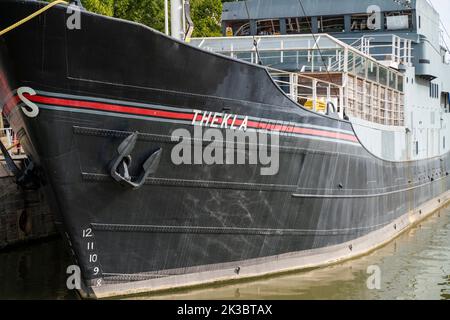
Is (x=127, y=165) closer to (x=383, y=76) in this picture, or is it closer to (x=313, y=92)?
(x=313, y=92)

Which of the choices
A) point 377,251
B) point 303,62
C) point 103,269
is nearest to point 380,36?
point 303,62

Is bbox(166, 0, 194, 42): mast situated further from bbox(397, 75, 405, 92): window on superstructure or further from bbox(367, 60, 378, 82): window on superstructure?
bbox(397, 75, 405, 92): window on superstructure

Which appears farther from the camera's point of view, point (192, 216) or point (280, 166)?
point (280, 166)

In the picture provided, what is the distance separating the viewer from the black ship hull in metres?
8.96

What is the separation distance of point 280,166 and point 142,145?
2570 millimetres

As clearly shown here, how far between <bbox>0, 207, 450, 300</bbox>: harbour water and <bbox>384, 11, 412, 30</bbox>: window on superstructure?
7116mm

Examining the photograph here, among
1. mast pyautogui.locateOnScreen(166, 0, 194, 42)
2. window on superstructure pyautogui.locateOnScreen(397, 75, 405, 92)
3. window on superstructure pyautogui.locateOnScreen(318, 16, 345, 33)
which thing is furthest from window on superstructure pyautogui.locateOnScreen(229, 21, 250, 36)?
mast pyautogui.locateOnScreen(166, 0, 194, 42)

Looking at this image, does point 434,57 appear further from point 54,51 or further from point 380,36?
point 54,51

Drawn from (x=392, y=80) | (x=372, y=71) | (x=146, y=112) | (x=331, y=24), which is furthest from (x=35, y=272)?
(x=331, y=24)

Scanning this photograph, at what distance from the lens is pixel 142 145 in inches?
379

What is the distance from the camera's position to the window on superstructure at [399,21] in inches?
795

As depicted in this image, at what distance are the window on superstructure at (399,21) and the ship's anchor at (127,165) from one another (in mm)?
12479

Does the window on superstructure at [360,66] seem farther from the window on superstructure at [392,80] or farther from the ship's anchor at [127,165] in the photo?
the ship's anchor at [127,165]

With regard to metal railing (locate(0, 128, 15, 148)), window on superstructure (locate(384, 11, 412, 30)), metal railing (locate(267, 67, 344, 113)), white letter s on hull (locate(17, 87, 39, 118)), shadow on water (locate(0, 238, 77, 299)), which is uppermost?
window on superstructure (locate(384, 11, 412, 30))
